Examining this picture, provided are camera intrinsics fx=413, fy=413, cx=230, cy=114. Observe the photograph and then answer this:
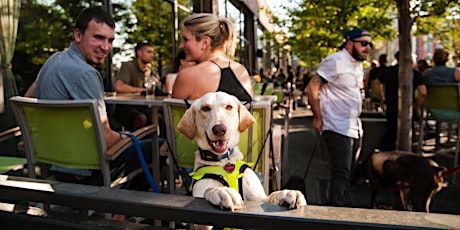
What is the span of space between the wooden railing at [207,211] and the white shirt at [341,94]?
2965 millimetres

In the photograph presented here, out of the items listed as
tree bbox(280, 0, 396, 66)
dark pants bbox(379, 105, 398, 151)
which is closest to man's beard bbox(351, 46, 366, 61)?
dark pants bbox(379, 105, 398, 151)

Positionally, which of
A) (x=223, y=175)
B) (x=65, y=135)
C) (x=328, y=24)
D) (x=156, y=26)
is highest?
(x=328, y=24)

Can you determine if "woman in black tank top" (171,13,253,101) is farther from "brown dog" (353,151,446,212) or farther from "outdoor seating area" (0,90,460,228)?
"brown dog" (353,151,446,212)

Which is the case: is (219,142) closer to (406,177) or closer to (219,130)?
(219,130)

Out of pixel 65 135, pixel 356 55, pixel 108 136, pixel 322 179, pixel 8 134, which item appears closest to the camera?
pixel 65 135

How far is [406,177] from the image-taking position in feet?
13.0

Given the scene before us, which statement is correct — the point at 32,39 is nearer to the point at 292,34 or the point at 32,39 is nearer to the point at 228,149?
the point at 228,149


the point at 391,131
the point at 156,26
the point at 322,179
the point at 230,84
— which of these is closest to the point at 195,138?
the point at 230,84

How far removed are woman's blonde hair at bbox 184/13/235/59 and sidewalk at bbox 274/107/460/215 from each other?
2.29 m

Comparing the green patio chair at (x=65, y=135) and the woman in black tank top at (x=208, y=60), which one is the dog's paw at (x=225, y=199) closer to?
the green patio chair at (x=65, y=135)

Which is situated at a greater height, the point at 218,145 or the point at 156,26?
the point at 156,26

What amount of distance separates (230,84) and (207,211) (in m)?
1.84

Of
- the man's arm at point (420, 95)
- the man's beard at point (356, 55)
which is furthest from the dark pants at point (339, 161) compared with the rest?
the man's arm at point (420, 95)

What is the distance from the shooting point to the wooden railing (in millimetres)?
926
